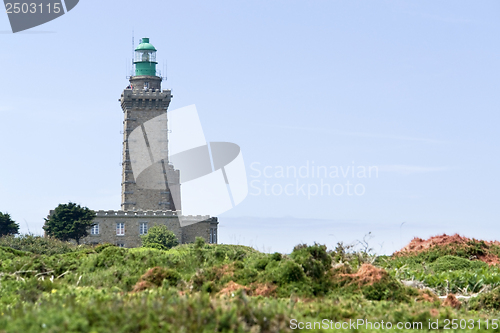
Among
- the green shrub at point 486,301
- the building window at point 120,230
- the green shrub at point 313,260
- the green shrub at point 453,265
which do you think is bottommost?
the green shrub at point 486,301

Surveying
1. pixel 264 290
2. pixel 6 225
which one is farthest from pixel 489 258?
pixel 6 225

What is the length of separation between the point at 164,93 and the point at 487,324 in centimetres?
6579

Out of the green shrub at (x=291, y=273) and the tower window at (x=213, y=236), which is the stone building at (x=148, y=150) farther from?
the green shrub at (x=291, y=273)

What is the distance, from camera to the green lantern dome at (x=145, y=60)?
7538 centimetres

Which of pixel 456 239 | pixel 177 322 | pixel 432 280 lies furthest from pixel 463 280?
pixel 177 322

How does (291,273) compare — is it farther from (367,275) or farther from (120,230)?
(120,230)

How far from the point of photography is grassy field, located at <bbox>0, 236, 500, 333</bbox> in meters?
8.12

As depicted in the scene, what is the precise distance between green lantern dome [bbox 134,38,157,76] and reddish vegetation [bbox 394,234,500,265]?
51539 millimetres

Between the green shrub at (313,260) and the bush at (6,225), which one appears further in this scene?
the bush at (6,225)

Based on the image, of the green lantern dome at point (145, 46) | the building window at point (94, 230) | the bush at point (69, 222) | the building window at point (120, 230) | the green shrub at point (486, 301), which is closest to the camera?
the green shrub at point (486, 301)

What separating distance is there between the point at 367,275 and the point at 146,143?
61.4m

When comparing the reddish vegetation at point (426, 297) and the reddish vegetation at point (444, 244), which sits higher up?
the reddish vegetation at point (444, 244)

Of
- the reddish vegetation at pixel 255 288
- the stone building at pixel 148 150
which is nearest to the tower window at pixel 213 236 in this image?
the stone building at pixel 148 150

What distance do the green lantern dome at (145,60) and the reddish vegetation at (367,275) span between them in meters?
63.7
